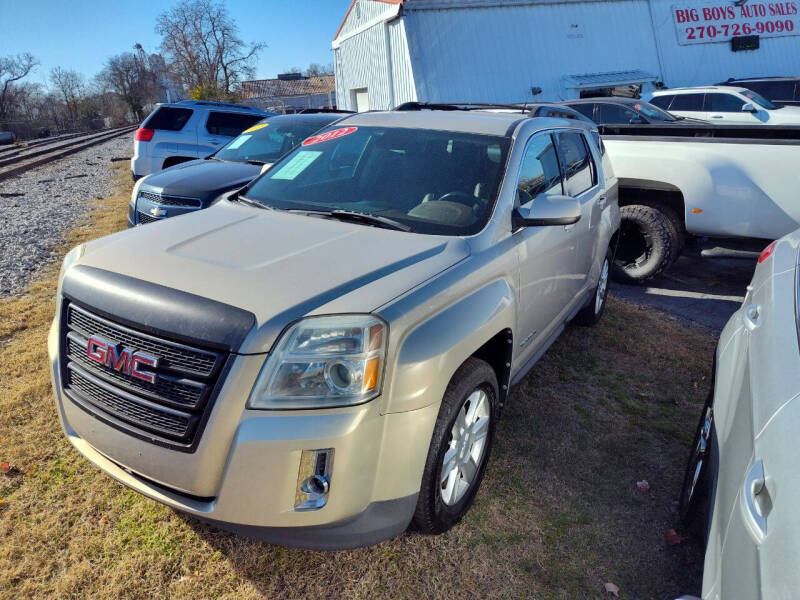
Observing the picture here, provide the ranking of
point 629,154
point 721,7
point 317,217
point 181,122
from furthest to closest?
point 721,7 → point 181,122 → point 629,154 → point 317,217

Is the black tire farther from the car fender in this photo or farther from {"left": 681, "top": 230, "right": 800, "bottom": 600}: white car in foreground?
the car fender

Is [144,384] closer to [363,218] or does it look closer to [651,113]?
[363,218]

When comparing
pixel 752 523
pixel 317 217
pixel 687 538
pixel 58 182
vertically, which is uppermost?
pixel 58 182

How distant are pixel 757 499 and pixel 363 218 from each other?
6.68ft

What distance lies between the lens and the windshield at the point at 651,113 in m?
11.5

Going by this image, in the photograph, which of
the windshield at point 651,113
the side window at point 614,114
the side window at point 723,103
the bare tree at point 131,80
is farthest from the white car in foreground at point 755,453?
the bare tree at point 131,80

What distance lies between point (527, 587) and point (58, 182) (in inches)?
639

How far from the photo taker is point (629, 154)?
613cm

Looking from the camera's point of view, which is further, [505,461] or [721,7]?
[721,7]

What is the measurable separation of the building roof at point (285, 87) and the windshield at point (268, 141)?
55.7 metres

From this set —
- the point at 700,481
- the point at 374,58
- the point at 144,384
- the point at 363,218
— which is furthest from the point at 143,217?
the point at 374,58

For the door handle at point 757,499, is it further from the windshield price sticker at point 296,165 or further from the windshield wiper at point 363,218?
the windshield price sticker at point 296,165

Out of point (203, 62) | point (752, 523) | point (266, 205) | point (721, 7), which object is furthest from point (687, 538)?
point (203, 62)

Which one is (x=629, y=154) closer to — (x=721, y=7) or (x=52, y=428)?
(x=52, y=428)
